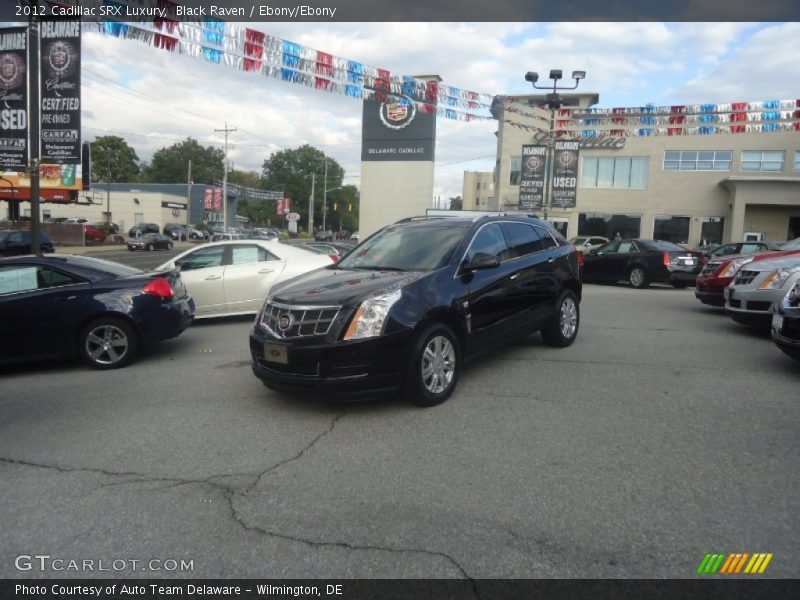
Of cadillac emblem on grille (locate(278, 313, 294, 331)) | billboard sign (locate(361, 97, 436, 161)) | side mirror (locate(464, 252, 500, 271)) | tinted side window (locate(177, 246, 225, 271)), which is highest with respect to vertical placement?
billboard sign (locate(361, 97, 436, 161))

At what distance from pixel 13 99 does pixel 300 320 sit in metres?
13.1

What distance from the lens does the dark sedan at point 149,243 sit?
42.0m

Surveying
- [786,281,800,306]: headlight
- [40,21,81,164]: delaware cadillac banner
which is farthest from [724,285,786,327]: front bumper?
[40,21,81,164]: delaware cadillac banner

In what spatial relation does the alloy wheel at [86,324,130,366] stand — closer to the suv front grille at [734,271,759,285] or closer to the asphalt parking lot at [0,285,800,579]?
the asphalt parking lot at [0,285,800,579]

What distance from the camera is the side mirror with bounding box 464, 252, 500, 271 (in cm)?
571

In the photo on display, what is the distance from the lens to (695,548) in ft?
9.87

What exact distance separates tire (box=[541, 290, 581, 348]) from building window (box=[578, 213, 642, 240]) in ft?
106

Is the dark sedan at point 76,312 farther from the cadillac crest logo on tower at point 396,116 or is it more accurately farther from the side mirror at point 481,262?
the cadillac crest logo on tower at point 396,116

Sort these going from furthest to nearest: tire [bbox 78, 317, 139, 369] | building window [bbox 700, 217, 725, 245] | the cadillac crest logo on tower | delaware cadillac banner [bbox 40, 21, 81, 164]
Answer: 1. the cadillac crest logo on tower
2. building window [bbox 700, 217, 725, 245]
3. delaware cadillac banner [bbox 40, 21, 81, 164]
4. tire [bbox 78, 317, 139, 369]

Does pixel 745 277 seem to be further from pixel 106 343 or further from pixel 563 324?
pixel 106 343

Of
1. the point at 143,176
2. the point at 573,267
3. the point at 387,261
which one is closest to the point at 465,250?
the point at 387,261

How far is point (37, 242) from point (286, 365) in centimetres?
1399

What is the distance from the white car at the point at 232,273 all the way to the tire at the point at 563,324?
183 inches
